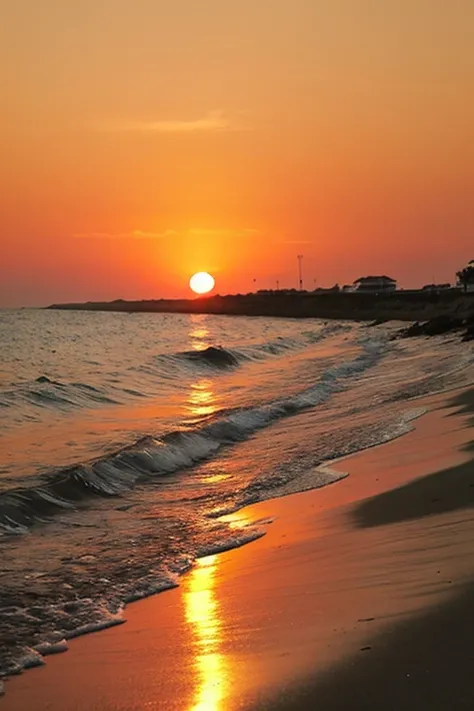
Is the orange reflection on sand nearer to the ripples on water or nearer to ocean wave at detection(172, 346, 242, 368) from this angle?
the ripples on water

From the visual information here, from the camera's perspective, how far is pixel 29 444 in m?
15.9

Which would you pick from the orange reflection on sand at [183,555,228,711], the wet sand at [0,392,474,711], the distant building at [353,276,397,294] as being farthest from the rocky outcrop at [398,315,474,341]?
the distant building at [353,276,397,294]

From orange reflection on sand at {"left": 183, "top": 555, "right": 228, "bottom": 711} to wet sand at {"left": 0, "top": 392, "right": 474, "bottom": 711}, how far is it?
0.01m

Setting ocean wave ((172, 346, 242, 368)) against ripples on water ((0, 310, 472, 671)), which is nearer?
ripples on water ((0, 310, 472, 671))

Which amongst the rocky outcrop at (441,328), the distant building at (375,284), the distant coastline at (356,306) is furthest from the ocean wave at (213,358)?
the distant building at (375,284)

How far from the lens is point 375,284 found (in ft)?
479

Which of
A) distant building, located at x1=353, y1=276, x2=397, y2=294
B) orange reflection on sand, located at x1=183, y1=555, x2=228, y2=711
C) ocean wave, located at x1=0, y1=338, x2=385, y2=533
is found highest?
distant building, located at x1=353, y1=276, x2=397, y2=294

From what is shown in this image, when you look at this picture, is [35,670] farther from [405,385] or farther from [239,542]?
[405,385]

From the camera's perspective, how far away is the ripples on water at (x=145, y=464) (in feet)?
24.6

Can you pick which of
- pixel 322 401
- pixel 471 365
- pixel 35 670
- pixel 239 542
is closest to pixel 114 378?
pixel 322 401

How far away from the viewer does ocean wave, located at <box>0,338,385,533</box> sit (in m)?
10.8

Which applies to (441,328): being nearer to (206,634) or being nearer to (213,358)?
(213,358)

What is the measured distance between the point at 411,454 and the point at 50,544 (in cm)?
502

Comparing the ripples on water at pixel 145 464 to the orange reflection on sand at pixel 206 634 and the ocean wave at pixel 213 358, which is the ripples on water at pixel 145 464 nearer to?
the orange reflection on sand at pixel 206 634
